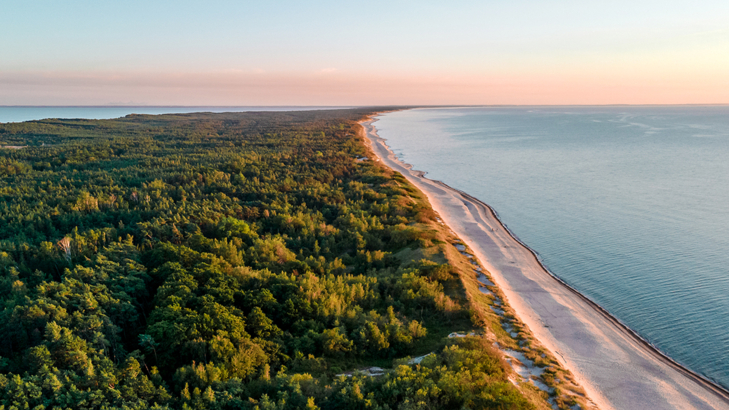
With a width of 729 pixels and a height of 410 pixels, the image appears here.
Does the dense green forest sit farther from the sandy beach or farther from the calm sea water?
the calm sea water

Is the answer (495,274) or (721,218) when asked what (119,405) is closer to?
(495,274)

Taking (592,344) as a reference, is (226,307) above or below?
above

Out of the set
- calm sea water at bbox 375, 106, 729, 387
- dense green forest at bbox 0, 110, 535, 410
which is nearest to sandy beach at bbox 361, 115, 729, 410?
calm sea water at bbox 375, 106, 729, 387

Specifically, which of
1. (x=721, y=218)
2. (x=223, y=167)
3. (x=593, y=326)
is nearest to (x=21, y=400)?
(x=593, y=326)

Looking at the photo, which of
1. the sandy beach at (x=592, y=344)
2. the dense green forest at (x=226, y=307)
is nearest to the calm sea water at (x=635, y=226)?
the sandy beach at (x=592, y=344)

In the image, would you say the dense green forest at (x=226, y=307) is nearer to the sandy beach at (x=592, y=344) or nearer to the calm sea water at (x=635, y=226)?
the sandy beach at (x=592, y=344)

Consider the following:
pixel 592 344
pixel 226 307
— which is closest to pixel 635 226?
pixel 592 344

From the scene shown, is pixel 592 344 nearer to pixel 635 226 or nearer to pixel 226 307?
pixel 226 307
